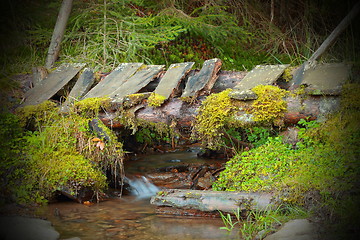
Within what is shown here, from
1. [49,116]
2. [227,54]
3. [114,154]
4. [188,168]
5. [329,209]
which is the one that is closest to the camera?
[329,209]

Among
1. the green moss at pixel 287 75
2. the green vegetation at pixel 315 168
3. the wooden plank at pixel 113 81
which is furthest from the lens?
the wooden plank at pixel 113 81

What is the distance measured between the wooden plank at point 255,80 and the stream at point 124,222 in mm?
1944

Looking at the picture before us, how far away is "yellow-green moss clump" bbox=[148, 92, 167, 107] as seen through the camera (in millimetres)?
6008

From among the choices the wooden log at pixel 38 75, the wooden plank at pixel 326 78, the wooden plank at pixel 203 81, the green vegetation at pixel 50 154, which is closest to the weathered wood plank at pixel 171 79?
the wooden plank at pixel 203 81

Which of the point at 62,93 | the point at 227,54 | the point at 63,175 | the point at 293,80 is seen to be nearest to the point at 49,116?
the point at 62,93

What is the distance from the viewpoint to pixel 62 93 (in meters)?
7.12

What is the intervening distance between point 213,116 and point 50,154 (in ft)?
8.86

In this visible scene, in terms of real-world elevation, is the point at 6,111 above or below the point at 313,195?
above

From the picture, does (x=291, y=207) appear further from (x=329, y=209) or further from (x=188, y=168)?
(x=188, y=168)

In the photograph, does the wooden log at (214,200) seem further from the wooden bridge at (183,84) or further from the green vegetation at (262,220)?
the wooden bridge at (183,84)

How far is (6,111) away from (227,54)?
8.43m

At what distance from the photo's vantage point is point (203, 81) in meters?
6.32

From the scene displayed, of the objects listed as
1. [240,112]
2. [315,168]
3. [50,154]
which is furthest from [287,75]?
[50,154]

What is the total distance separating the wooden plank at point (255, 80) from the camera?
5723mm
